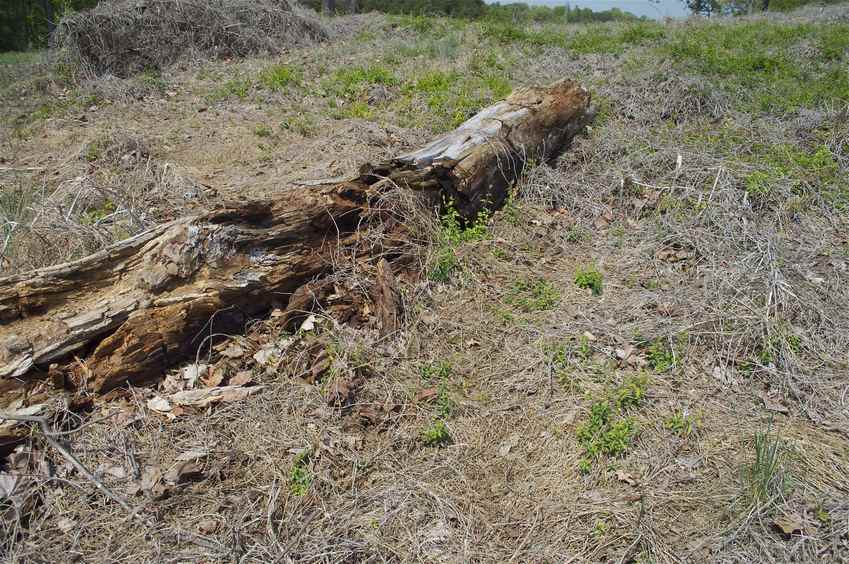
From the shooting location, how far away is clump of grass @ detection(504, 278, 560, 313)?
12.2ft

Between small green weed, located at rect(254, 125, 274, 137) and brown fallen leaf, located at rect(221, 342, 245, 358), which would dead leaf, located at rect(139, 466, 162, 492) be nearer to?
brown fallen leaf, located at rect(221, 342, 245, 358)

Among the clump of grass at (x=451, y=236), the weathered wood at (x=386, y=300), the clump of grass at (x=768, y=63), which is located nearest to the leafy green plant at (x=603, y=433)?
the weathered wood at (x=386, y=300)

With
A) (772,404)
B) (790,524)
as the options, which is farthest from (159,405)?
(772,404)

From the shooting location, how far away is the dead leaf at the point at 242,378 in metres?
3.02

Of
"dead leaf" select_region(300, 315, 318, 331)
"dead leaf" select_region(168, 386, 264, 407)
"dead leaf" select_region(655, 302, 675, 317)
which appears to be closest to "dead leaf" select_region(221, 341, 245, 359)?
"dead leaf" select_region(168, 386, 264, 407)

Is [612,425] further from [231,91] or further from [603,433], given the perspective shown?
[231,91]

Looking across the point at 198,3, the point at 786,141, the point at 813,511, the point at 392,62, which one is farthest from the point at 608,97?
the point at 198,3

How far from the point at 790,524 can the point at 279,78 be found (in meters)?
7.62

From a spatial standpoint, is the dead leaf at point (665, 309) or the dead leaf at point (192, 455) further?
the dead leaf at point (665, 309)

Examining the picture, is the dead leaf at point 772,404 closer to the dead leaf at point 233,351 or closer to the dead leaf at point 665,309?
the dead leaf at point 665,309

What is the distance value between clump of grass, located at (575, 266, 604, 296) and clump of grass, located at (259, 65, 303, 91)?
5439mm

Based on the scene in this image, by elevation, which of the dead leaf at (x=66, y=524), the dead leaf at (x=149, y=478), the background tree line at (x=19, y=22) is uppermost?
the background tree line at (x=19, y=22)

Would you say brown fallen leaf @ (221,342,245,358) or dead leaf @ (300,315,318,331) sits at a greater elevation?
dead leaf @ (300,315,318,331)

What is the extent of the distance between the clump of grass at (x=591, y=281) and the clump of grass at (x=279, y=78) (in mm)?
5439
